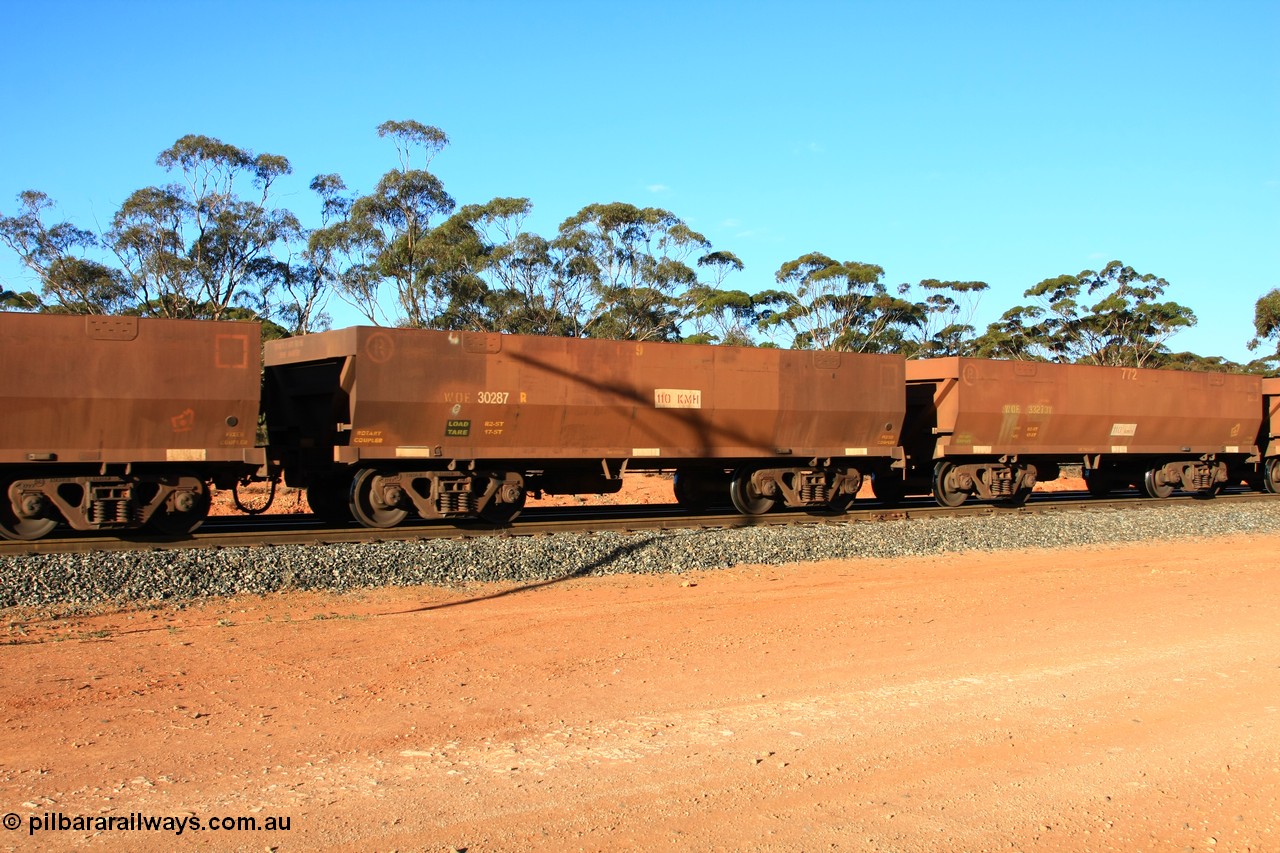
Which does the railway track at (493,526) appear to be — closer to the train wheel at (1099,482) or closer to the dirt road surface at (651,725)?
the train wheel at (1099,482)

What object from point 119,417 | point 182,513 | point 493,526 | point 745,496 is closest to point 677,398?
point 745,496

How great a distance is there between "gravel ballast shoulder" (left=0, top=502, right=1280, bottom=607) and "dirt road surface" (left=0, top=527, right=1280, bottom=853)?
2.43 ft

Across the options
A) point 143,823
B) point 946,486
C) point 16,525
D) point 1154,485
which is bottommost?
point 143,823

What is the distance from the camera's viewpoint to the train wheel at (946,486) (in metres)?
18.7

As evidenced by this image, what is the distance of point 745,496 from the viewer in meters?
16.6

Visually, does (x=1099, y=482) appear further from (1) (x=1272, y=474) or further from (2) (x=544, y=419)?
(2) (x=544, y=419)

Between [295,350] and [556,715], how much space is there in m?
9.89

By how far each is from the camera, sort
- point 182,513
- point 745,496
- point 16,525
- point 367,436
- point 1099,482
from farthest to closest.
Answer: point 1099,482 < point 745,496 < point 367,436 < point 182,513 < point 16,525

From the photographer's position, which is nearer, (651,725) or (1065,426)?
(651,725)

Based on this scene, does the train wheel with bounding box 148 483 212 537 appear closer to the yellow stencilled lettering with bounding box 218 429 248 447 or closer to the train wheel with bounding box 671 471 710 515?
the yellow stencilled lettering with bounding box 218 429 248 447

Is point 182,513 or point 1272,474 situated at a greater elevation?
point 1272,474

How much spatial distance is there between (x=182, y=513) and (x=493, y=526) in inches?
155

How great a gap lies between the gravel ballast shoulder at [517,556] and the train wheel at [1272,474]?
29.5 feet

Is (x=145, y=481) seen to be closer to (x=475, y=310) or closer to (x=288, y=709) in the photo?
(x=288, y=709)
